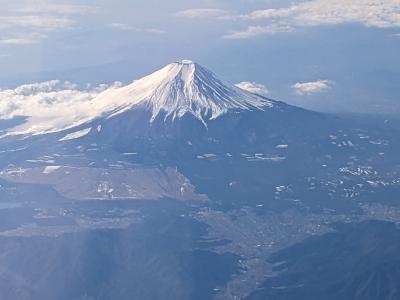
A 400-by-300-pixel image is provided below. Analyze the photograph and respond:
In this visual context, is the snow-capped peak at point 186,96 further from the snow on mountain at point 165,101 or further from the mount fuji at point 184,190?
the mount fuji at point 184,190

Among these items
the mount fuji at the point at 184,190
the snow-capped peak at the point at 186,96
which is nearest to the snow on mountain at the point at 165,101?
the snow-capped peak at the point at 186,96

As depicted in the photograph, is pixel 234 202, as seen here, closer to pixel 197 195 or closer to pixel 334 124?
pixel 197 195

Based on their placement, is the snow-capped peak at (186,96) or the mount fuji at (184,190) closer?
the mount fuji at (184,190)

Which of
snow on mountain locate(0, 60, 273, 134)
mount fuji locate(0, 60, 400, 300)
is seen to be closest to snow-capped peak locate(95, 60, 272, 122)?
snow on mountain locate(0, 60, 273, 134)

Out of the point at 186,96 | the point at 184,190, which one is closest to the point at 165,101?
the point at 186,96

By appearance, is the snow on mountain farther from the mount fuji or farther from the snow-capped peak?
the mount fuji

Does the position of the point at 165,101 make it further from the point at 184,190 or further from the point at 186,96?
the point at 184,190
